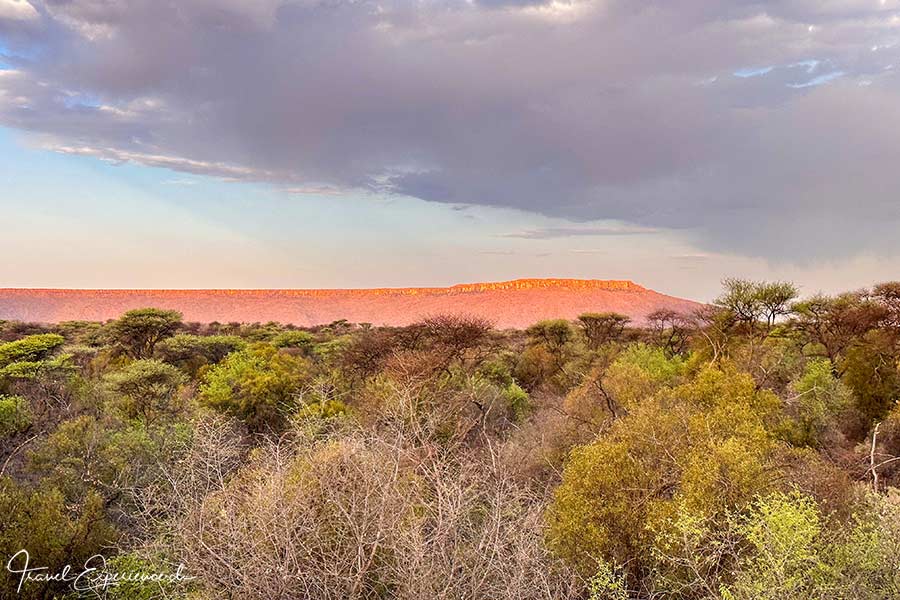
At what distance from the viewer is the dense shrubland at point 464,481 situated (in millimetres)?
7746

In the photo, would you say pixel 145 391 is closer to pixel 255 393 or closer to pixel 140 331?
pixel 255 393

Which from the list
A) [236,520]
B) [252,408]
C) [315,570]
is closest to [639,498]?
[315,570]

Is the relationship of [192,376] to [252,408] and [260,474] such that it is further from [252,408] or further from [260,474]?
[260,474]

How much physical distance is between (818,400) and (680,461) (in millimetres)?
13177

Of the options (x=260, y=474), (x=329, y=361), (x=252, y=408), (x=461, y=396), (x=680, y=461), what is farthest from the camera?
(x=329, y=361)

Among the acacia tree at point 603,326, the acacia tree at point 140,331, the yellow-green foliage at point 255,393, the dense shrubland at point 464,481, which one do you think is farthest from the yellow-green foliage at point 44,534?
the acacia tree at point 603,326

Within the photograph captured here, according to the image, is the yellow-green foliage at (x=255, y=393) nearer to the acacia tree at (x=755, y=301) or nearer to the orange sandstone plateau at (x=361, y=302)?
the acacia tree at (x=755, y=301)

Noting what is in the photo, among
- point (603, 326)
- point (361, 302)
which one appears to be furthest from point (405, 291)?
point (603, 326)

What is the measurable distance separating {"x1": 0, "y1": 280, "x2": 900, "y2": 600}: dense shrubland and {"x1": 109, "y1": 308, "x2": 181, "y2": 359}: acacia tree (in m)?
8.20

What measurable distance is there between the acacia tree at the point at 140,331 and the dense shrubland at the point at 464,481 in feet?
26.9

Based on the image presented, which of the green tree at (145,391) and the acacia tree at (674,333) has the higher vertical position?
the acacia tree at (674,333)

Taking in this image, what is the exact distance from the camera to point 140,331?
38.6m

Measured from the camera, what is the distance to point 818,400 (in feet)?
71.2

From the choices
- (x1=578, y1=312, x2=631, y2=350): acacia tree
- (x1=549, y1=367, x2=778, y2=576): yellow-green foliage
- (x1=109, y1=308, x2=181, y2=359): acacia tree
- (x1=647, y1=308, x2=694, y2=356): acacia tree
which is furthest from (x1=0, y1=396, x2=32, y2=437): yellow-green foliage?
(x1=578, y1=312, x2=631, y2=350): acacia tree
